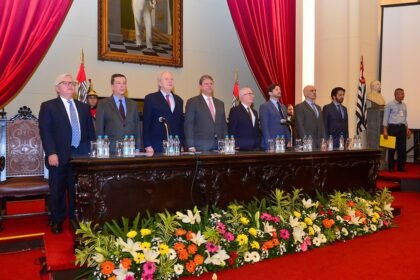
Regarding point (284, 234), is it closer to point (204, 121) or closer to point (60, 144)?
point (204, 121)

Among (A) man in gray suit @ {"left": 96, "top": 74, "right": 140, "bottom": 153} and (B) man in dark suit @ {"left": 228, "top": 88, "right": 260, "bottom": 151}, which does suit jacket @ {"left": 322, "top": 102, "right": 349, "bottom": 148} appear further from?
(A) man in gray suit @ {"left": 96, "top": 74, "right": 140, "bottom": 153}

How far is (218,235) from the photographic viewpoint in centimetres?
298

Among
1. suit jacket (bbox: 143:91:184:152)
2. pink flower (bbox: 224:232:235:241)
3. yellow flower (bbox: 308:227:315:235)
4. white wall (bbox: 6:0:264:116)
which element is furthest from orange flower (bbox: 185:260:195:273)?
white wall (bbox: 6:0:264:116)

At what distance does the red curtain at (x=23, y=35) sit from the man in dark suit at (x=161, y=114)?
184 centimetres

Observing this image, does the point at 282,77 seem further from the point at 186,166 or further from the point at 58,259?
the point at 58,259

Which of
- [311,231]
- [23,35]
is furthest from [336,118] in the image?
[23,35]

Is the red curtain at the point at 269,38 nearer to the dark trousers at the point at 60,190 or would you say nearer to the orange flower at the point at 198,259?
the dark trousers at the point at 60,190

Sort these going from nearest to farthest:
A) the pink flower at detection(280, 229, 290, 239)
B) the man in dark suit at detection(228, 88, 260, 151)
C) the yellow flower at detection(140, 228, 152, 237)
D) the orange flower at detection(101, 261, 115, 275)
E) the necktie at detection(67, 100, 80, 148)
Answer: the orange flower at detection(101, 261, 115, 275) → the yellow flower at detection(140, 228, 152, 237) → the pink flower at detection(280, 229, 290, 239) → the necktie at detection(67, 100, 80, 148) → the man in dark suit at detection(228, 88, 260, 151)

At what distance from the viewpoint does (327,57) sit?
720 cm

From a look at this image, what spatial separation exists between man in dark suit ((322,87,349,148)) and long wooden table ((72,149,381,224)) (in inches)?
39.4

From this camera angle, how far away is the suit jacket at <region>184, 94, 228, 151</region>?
13.0ft

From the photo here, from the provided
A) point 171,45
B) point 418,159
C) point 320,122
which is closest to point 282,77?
point 171,45

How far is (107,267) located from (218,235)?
0.80 m

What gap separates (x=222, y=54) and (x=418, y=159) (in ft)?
14.3
